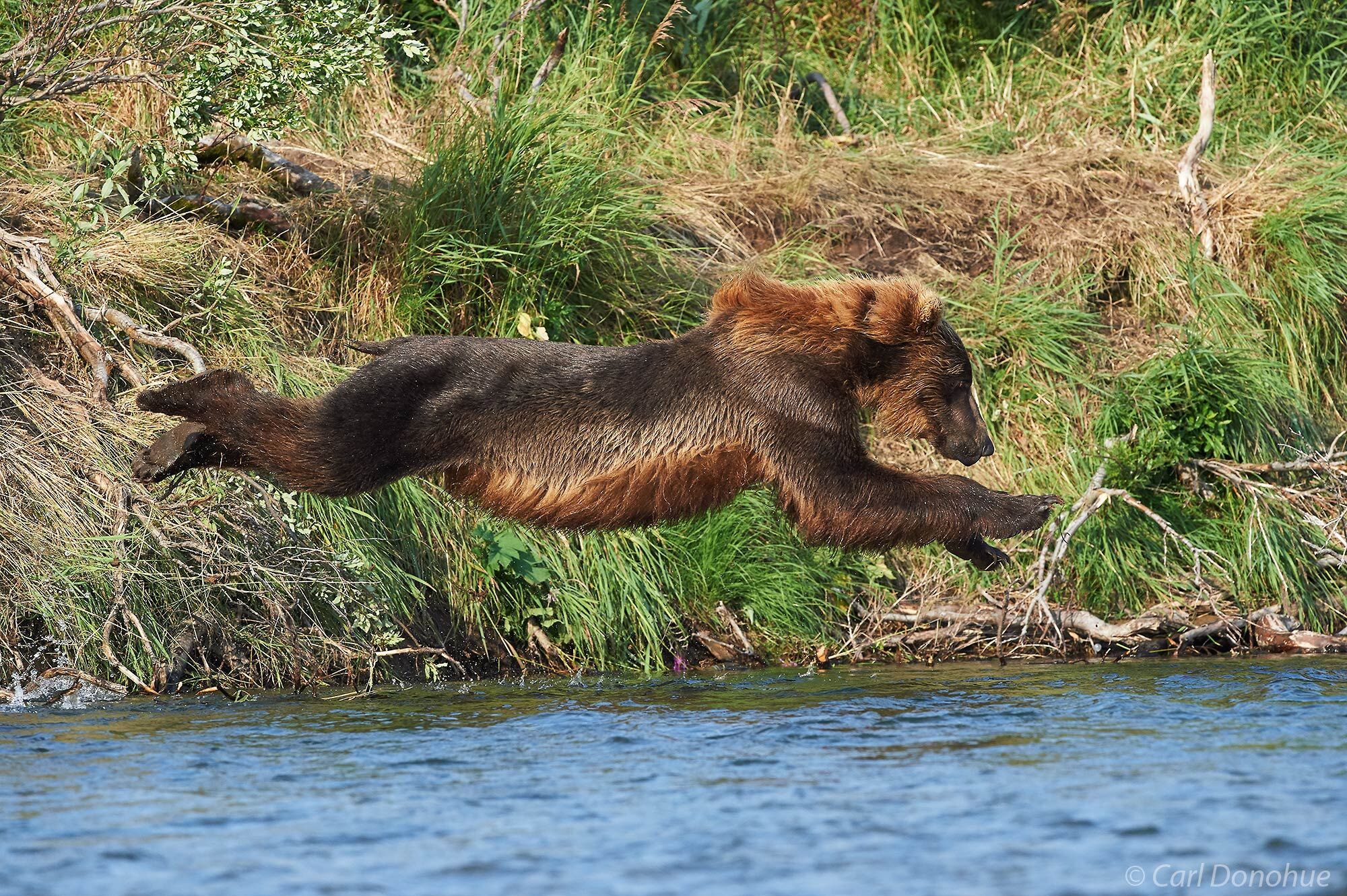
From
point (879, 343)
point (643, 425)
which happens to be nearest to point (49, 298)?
point (643, 425)

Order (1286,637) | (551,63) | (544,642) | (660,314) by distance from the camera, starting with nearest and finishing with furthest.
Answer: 1. (544,642)
2. (1286,637)
3. (660,314)
4. (551,63)

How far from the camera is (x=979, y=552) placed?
632cm

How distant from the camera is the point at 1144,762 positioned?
4.62m

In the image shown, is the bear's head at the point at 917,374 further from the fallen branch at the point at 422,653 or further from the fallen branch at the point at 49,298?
the fallen branch at the point at 49,298

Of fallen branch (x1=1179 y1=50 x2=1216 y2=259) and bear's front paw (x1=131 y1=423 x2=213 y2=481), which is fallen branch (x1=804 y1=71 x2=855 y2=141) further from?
bear's front paw (x1=131 y1=423 x2=213 y2=481)

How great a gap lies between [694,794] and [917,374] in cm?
278

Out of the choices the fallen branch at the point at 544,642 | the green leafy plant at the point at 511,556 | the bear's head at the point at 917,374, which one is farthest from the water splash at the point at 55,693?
the bear's head at the point at 917,374

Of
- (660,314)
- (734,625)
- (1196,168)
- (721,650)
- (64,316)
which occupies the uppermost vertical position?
(1196,168)

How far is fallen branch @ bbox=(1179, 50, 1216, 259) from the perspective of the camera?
379 inches

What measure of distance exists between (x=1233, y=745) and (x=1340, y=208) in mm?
5761

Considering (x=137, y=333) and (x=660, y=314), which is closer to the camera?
(x=137, y=333)

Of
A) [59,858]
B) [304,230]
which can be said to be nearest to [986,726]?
[59,858]

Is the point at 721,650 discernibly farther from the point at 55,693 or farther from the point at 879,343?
the point at 55,693

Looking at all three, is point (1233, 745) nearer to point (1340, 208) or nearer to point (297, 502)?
point (297, 502)
